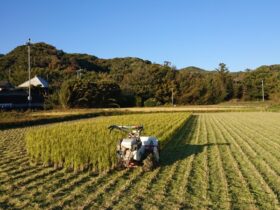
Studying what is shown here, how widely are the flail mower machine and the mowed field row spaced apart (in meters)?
0.17

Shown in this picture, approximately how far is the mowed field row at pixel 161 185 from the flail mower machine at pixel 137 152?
0.55ft

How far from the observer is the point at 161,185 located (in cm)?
671

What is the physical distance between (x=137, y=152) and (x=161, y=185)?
3.98 ft

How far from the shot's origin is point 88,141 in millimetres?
9398

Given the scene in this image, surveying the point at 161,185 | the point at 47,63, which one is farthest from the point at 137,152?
the point at 47,63

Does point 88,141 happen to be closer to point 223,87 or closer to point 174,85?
point 174,85

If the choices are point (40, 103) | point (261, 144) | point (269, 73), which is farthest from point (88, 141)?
point (269, 73)

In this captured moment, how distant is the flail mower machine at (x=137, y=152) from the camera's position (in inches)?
307

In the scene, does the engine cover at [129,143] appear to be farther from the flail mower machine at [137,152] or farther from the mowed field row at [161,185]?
the mowed field row at [161,185]

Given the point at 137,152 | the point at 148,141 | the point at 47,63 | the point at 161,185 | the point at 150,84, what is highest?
the point at 47,63

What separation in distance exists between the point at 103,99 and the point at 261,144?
37045mm

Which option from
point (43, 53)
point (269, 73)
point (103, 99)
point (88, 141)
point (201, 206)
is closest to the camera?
point (201, 206)

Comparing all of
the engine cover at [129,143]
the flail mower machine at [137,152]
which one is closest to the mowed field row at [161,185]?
the flail mower machine at [137,152]

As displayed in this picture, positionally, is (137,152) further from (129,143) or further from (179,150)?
(179,150)
